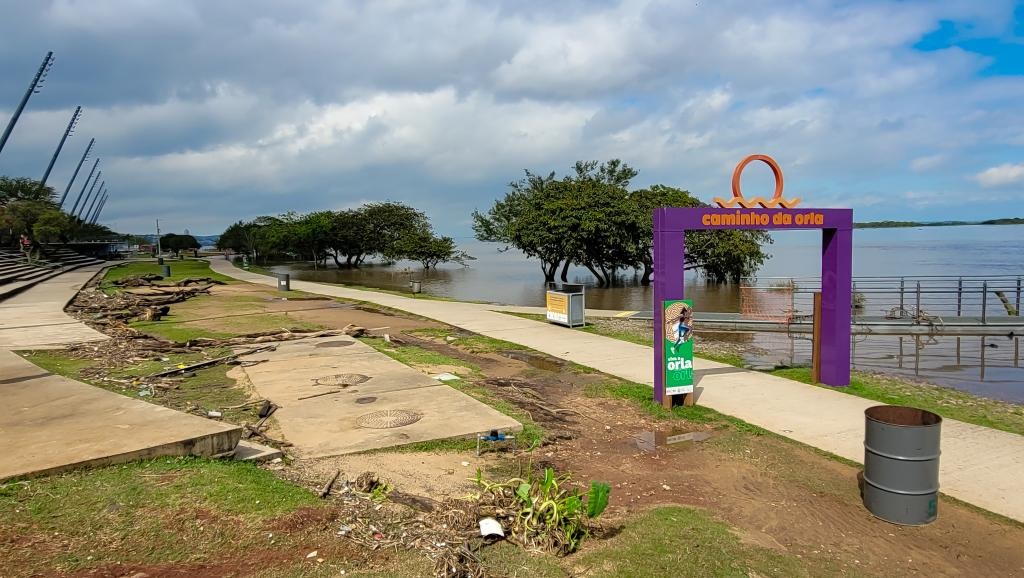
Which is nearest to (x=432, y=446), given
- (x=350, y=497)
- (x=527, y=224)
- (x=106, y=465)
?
(x=350, y=497)

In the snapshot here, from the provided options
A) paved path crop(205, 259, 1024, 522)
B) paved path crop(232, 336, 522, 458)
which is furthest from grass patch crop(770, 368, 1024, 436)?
paved path crop(232, 336, 522, 458)

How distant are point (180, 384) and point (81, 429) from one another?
11.7 ft

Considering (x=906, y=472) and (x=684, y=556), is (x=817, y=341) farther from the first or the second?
(x=684, y=556)

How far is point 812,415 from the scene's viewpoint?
8.24 metres

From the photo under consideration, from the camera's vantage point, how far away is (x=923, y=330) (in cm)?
1661

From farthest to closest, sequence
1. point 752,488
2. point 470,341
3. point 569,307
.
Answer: point 569,307
point 470,341
point 752,488

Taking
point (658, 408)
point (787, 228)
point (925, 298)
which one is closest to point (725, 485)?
point (658, 408)

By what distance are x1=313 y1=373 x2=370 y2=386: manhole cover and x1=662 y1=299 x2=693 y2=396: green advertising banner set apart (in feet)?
15.2

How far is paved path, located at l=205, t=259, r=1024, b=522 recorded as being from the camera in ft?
19.5

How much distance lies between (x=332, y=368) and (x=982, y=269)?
55.0 meters

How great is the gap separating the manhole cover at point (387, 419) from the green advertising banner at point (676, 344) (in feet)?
11.1

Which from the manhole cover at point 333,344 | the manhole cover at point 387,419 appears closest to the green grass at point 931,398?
the manhole cover at point 387,419

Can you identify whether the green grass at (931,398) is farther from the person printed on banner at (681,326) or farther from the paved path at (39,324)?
the paved path at (39,324)

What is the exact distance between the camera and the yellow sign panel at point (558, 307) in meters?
16.7
